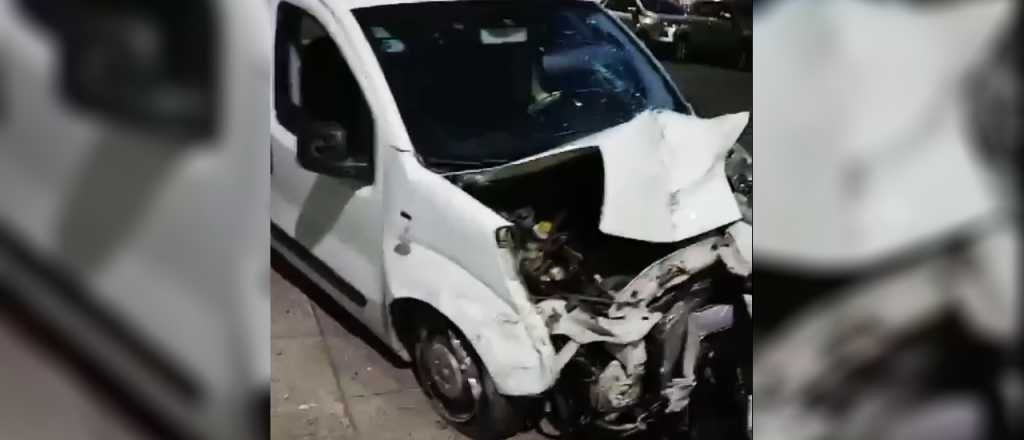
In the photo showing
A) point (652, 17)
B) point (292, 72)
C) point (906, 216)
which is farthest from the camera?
point (652, 17)

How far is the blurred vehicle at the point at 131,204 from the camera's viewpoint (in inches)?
47.0

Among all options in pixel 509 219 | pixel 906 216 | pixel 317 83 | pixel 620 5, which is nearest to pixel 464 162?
pixel 509 219

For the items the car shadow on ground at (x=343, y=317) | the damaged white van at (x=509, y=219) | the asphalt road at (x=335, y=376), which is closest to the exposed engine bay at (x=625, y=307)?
the damaged white van at (x=509, y=219)

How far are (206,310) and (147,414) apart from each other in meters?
0.16

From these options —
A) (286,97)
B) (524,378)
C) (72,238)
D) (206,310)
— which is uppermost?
(286,97)

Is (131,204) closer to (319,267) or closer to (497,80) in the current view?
(319,267)

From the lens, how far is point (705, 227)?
4.50 feet

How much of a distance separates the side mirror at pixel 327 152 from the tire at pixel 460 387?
0.25 metres

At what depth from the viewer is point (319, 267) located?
134 cm

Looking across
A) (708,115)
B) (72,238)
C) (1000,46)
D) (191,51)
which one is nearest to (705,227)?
(708,115)

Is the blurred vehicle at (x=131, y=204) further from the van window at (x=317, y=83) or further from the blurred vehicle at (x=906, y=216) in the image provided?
the blurred vehicle at (x=906, y=216)

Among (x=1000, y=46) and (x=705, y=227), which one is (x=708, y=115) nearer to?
(x=705, y=227)

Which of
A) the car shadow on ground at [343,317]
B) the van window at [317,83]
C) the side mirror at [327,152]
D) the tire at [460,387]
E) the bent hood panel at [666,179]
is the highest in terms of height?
the van window at [317,83]

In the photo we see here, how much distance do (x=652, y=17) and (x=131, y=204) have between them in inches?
32.0
